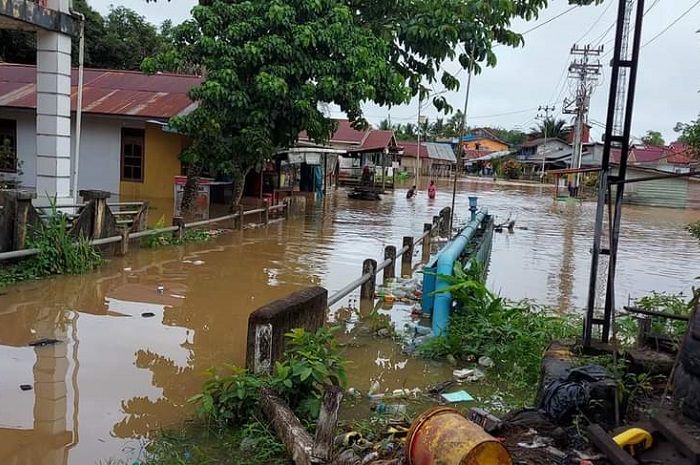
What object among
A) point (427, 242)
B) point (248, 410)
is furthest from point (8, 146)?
point (248, 410)

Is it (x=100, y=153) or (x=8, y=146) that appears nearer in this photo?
(x=8, y=146)

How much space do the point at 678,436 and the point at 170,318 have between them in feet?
19.0

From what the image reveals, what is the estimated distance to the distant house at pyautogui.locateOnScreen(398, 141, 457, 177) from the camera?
60469 mm

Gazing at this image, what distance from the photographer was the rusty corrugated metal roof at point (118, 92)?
19.6 m

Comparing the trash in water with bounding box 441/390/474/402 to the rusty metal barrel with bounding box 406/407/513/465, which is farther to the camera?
the trash in water with bounding box 441/390/474/402

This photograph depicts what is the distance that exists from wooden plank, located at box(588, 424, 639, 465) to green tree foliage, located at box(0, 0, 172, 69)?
28560 mm

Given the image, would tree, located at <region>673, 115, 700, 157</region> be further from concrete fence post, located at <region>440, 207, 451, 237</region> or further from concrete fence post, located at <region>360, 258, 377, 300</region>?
concrete fence post, located at <region>440, 207, 451, 237</region>

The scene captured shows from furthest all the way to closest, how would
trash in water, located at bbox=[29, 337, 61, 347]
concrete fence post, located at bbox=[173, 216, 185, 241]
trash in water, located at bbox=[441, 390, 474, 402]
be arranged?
A: concrete fence post, located at bbox=[173, 216, 185, 241] → trash in water, located at bbox=[29, 337, 61, 347] → trash in water, located at bbox=[441, 390, 474, 402]

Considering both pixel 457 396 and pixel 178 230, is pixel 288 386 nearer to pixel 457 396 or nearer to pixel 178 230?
pixel 457 396

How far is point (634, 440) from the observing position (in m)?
3.43

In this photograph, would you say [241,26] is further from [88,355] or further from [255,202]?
[88,355]

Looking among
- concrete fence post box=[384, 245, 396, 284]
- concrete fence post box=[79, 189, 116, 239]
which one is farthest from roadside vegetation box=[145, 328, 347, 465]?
concrete fence post box=[79, 189, 116, 239]

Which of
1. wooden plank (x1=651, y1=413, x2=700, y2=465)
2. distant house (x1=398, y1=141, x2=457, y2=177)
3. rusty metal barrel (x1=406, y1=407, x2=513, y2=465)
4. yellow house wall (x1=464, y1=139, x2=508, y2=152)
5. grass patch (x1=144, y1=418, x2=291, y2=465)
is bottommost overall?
grass patch (x1=144, y1=418, x2=291, y2=465)

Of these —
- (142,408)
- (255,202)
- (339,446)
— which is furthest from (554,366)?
(255,202)
